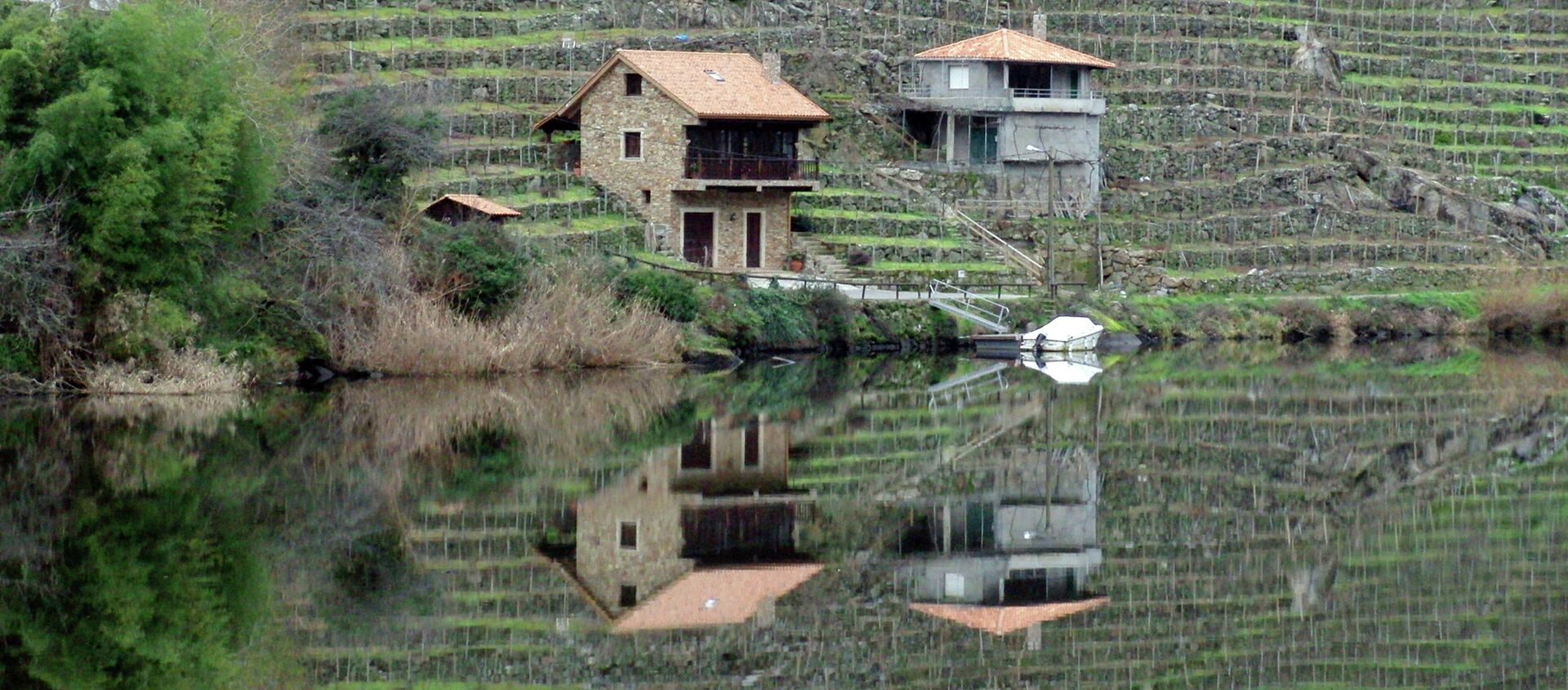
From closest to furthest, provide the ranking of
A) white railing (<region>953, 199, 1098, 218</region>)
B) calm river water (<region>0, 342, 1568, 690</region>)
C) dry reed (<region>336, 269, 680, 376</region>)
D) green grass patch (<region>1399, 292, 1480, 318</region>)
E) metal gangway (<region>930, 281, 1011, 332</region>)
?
calm river water (<region>0, 342, 1568, 690</region>), dry reed (<region>336, 269, 680, 376</region>), metal gangway (<region>930, 281, 1011, 332</region>), white railing (<region>953, 199, 1098, 218</region>), green grass patch (<region>1399, 292, 1480, 318</region>)

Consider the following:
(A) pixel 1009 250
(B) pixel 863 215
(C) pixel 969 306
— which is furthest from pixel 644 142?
(A) pixel 1009 250

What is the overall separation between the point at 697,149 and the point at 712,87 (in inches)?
70.2

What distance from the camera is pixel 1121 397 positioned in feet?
149

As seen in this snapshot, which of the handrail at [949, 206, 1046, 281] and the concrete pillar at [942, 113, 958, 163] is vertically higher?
the concrete pillar at [942, 113, 958, 163]

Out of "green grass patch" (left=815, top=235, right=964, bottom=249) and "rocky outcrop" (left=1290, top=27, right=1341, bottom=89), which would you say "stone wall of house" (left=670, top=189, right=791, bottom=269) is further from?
"rocky outcrop" (left=1290, top=27, right=1341, bottom=89)

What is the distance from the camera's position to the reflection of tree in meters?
18.2

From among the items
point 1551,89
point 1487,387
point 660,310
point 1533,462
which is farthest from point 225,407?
point 1551,89

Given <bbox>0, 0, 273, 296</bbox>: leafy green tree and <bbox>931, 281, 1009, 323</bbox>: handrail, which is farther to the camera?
<bbox>931, 281, 1009, 323</bbox>: handrail

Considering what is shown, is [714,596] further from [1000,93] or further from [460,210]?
[1000,93]

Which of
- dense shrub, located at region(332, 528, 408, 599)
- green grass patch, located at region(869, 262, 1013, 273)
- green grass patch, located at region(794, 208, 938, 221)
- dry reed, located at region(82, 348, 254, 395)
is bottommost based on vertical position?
green grass patch, located at region(869, 262, 1013, 273)

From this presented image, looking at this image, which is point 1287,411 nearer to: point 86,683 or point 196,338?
point 196,338

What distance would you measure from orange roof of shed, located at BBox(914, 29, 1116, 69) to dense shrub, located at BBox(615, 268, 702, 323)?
56.9ft

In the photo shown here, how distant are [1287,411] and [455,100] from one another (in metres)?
29.0

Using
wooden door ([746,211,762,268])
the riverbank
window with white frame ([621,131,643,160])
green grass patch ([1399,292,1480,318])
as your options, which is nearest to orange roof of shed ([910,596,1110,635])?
window with white frame ([621,131,643,160])
